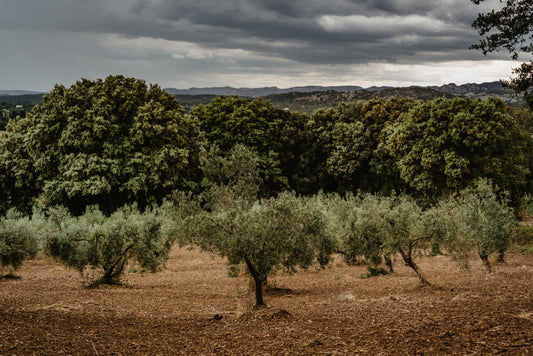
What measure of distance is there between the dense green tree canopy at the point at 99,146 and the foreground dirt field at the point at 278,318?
15.1 m

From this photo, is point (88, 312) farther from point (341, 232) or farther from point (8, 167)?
point (8, 167)

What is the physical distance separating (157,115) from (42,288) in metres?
22.1

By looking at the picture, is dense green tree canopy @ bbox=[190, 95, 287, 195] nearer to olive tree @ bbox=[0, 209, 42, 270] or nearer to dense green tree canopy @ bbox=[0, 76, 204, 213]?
dense green tree canopy @ bbox=[0, 76, 204, 213]

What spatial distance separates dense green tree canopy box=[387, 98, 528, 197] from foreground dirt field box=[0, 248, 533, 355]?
53.4 ft

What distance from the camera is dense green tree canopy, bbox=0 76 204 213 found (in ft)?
126

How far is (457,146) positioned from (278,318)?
3348cm

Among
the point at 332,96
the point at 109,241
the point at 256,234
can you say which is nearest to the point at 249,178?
the point at 109,241

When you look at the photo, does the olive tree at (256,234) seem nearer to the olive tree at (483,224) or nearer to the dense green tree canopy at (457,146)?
the olive tree at (483,224)

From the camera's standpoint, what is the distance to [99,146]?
132 ft

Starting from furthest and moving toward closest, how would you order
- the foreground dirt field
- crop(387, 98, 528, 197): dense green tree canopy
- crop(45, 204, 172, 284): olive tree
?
crop(387, 98, 528, 197): dense green tree canopy
crop(45, 204, 172, 284): olive tree
the foreground dirt field

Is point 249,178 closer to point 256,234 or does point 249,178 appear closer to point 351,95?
point 256,234

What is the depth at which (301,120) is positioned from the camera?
5975 centimetres

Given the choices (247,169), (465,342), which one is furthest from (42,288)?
(465,342)

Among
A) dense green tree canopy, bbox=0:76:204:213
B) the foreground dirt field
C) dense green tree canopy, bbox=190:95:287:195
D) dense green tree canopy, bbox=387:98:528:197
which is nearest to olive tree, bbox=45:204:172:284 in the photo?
the foreground dirt field
